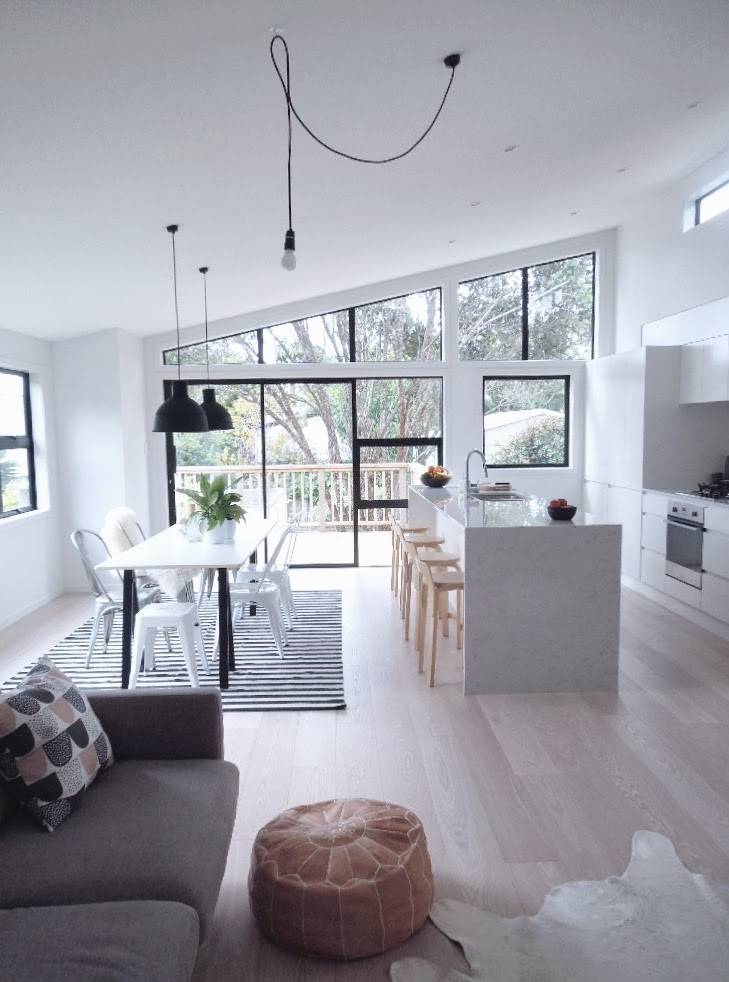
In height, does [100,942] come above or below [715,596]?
above

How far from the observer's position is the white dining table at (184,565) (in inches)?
149

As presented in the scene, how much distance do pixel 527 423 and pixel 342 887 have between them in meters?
5.91

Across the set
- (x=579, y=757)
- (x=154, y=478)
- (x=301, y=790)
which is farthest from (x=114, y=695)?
(x=154, y=478)

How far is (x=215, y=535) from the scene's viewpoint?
4.44m

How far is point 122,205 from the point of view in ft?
11.3

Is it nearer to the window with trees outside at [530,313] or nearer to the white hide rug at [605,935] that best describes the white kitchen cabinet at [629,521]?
the window with trees outside at [530,313]

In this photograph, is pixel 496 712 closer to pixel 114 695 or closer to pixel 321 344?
pixel 114 695

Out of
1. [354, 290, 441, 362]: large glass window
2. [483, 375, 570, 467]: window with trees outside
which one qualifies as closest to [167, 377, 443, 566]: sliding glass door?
[354, 290, 441, 362]: large glass window

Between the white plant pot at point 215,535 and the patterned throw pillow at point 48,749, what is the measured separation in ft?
7.81

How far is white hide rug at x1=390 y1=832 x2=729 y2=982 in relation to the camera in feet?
5.97

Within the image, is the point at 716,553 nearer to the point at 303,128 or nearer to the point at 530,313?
the point at 530,313

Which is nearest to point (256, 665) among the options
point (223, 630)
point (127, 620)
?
point (223, 630)

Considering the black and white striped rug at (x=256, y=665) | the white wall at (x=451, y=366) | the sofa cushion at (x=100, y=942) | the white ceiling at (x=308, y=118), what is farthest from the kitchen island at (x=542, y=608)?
the white wall at (x=451, y=366)

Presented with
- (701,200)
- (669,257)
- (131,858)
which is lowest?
(131,858)
